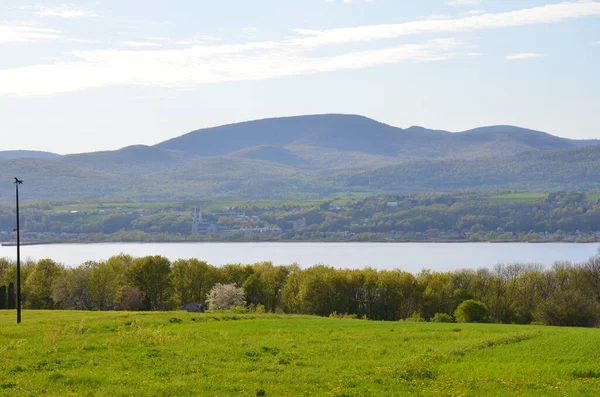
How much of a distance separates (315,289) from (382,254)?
94772mm

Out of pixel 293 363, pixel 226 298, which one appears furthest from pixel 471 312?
pixel 293 363

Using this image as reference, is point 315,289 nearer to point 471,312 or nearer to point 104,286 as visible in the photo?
point 471,312

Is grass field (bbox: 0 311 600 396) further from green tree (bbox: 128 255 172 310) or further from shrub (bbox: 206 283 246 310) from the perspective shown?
green tree (bbox: 128 255 172 310)

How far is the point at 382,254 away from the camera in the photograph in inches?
6658

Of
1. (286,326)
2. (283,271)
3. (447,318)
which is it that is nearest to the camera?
(286,326)

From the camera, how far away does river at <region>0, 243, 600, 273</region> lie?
135 meters

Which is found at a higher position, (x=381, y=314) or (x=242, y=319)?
(x=242, y=319)

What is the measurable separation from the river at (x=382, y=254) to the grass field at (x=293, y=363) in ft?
309

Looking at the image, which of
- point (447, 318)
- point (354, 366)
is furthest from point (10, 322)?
point (447, 318)

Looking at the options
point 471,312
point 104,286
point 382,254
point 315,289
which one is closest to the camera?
point 471,312

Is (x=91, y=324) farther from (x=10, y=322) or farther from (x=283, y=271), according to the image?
(x=283, y=271)

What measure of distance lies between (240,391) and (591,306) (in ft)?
166

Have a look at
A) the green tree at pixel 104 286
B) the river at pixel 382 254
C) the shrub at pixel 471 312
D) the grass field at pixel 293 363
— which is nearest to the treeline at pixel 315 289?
the green tree at pixel 104 286

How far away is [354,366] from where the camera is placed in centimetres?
2116
